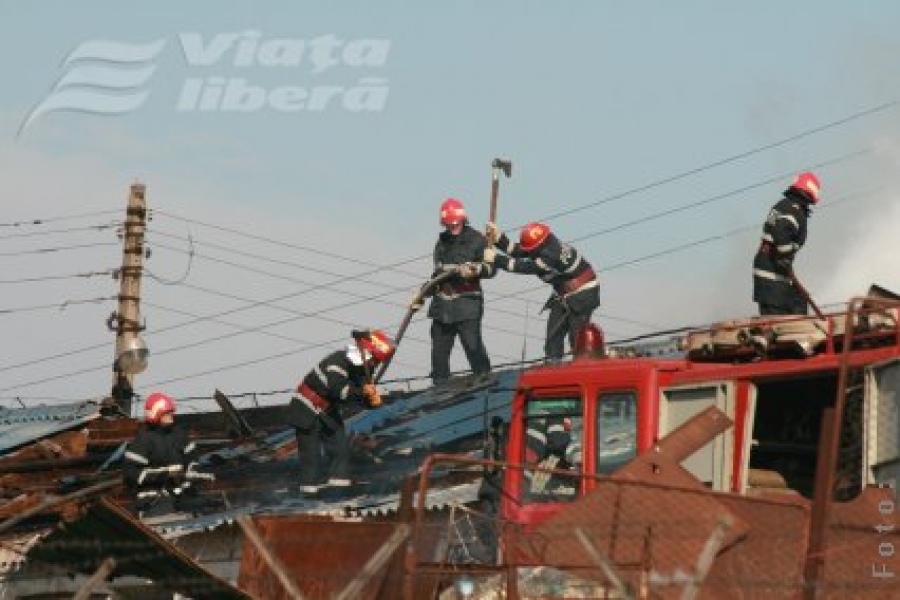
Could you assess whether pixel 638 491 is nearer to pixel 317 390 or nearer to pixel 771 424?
pixel 771 424

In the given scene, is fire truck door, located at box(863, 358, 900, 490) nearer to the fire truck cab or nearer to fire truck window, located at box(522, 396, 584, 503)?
the fire truck cab

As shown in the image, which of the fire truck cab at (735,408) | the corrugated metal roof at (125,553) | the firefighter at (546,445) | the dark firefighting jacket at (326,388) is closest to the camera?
the corrugated metal roof at (125,553)

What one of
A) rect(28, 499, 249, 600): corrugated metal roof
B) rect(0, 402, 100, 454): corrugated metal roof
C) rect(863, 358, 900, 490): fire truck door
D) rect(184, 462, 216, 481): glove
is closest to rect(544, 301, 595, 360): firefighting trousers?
rect(184, 462, 216, 481): glove

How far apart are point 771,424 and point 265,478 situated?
9089mm

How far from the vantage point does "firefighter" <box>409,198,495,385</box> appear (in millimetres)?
21984

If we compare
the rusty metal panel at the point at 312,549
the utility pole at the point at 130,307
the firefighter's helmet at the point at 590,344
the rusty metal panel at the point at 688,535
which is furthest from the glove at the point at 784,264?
the utility pole at the point at 130,307

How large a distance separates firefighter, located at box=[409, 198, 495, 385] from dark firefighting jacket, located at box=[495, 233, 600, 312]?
0.77m

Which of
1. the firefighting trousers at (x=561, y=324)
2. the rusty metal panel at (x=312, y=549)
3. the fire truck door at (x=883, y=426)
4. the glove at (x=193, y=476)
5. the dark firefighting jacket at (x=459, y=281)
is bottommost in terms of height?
the rusty metal panel at (x=312, y=549)

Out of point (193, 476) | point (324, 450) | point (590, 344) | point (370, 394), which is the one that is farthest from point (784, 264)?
point (193, 476)

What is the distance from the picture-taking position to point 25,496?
22.8 meters

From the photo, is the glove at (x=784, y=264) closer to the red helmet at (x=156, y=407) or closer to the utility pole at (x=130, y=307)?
the red helmet at (x=156, y=407)

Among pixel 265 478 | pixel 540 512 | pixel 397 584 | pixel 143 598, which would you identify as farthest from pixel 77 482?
pixel 397 584

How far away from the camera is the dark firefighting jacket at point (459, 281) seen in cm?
2205

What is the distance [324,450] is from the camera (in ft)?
65.4
